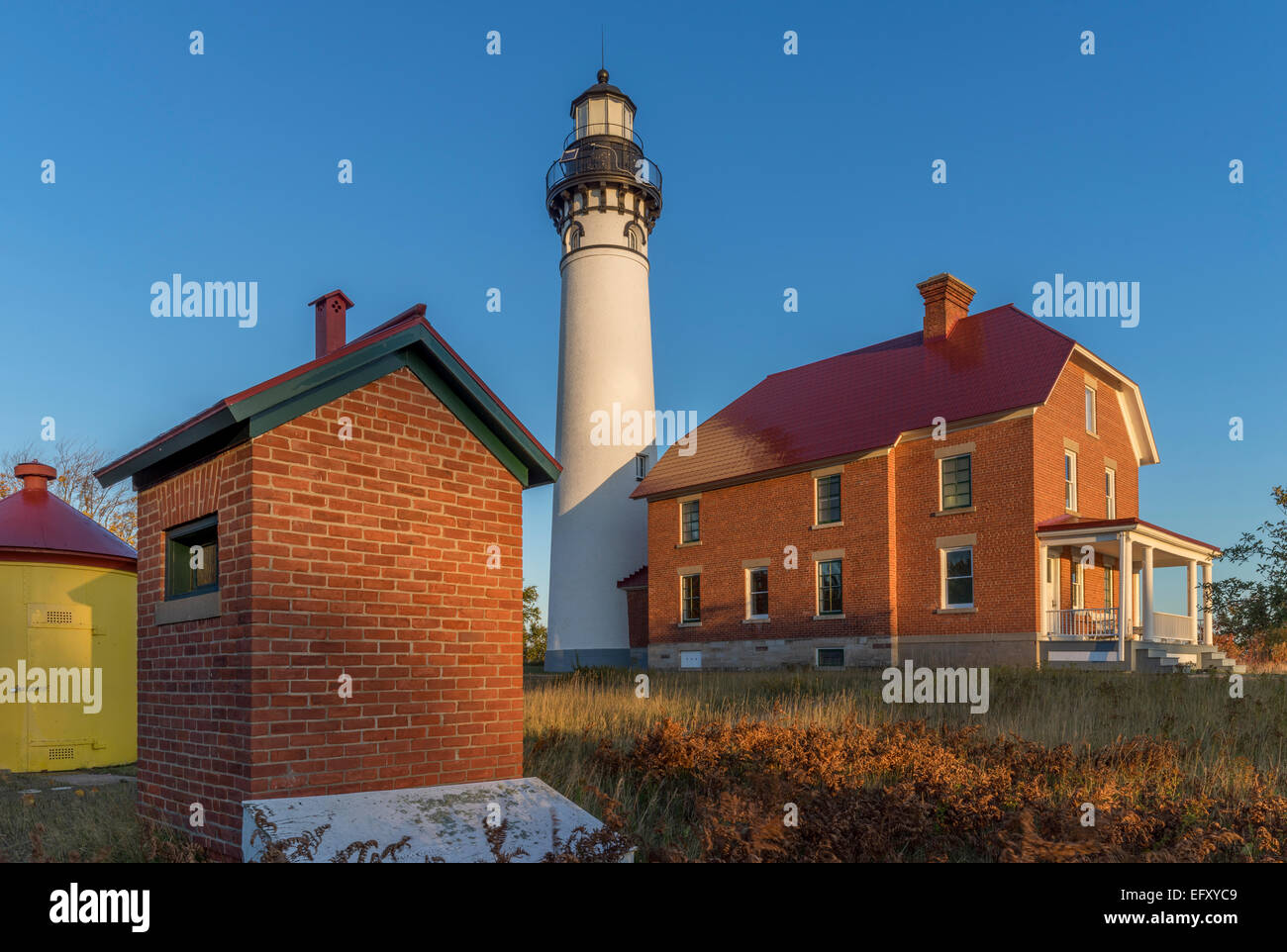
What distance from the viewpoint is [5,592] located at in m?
13.1

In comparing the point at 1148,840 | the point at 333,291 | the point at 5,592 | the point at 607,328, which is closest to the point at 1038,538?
the point at 607,328

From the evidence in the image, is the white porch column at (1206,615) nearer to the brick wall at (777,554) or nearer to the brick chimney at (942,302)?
the brick wall at (777,554)

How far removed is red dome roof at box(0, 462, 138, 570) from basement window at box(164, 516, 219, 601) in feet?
18.1

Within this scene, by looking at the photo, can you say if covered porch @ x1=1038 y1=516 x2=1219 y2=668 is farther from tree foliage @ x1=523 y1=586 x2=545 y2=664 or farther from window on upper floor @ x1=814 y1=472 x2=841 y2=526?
tree foliage @ x1=523 y1=586 x2=545 y2=664

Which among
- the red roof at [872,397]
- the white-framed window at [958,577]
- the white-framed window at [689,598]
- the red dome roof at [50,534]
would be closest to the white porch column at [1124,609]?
the white-framed window at [958,577]

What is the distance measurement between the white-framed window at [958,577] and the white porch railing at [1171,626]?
14.5ft

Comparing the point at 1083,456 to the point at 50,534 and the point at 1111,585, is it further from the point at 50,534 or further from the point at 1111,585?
the point at 50,534

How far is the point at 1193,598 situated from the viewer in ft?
88.4

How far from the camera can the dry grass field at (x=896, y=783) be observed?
6918 millimetres

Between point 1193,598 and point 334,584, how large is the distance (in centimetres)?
2641

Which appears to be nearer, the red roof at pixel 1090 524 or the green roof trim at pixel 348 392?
the green roof trim at pixel 348 392

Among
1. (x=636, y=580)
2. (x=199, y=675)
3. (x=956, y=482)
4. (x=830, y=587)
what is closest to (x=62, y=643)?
(x=199, y=675)

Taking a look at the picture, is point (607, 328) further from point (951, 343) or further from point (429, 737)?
point (429, 737)

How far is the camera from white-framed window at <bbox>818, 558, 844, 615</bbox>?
27922 mm
